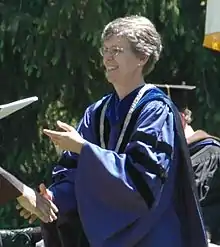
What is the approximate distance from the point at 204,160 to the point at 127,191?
1.57 metres

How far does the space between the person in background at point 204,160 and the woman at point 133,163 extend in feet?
3.86

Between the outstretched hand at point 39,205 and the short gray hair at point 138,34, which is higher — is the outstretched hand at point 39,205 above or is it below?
below

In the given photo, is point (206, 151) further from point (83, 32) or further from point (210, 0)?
point (83, 32)

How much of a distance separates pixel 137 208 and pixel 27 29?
10.3 feet

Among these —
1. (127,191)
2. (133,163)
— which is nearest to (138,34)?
(133,163)

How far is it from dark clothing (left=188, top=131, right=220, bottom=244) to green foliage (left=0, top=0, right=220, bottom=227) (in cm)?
134

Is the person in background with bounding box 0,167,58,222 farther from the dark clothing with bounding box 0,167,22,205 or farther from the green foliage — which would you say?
the green foliage

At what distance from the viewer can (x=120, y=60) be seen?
3.79 m

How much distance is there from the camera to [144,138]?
12.0 ft

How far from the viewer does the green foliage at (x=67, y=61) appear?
632 cm

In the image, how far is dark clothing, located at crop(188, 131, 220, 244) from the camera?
199 inches

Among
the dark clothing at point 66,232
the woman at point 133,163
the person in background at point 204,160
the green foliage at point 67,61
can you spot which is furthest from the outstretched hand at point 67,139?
the green foliage at point 67,61

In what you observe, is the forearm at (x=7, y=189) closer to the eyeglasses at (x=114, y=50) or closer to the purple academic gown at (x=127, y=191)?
the purple academic gown at (x=127, y=191)

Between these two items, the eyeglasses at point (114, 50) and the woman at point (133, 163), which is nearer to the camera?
the woman at point (133, 163)
